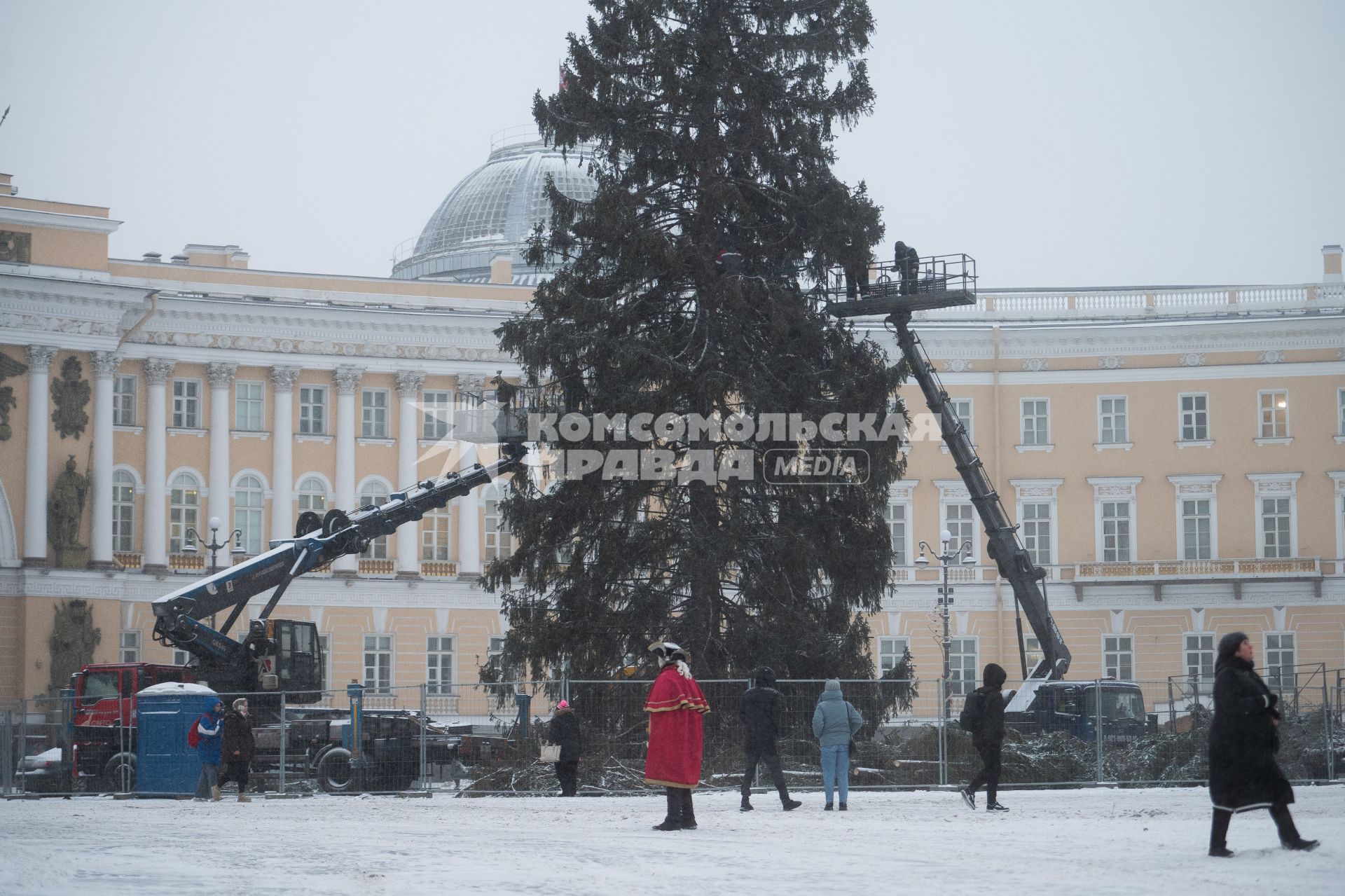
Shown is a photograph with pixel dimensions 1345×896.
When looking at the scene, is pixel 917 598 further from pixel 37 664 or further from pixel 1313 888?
pixel 1313 888

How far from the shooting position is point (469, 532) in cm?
5416

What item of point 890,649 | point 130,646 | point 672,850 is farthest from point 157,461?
point 672,850

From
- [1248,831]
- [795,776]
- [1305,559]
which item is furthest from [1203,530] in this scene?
[1248,831]

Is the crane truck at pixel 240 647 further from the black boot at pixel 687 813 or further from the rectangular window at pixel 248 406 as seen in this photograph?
the rectangular window at pixel 248 406

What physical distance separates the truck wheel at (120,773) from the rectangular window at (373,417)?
26.8m

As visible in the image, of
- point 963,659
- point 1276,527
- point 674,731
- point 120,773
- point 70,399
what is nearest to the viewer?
point 674,731

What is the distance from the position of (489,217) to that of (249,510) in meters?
16.6

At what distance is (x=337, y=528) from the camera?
32531 millimetres

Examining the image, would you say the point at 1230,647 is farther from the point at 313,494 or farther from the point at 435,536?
the point at 435,536

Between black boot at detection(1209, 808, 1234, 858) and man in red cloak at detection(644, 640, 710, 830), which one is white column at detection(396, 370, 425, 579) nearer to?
man in red cloak at detection(644, 640, 710, 830)

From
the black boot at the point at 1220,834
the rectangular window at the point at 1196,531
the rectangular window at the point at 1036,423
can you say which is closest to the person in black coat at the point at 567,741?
the black boot at the point at 1220,834

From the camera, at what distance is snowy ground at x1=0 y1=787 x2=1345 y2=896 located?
1167 centimetres

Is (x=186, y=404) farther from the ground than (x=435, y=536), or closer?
farther from the ground

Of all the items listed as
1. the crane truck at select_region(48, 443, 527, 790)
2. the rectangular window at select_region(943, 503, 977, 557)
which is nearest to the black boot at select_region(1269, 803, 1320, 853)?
the crane truck at select_region(48, 443, 527, 790)
